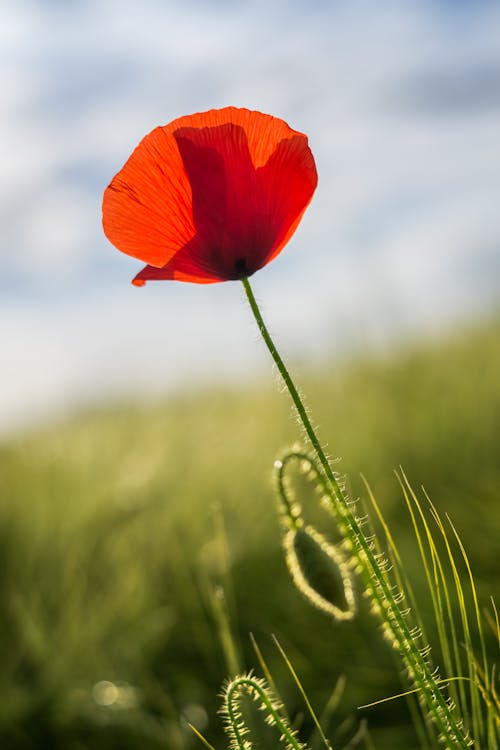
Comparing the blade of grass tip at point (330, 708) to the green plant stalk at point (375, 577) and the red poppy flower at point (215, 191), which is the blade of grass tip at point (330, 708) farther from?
the red poppy flower at point (215, 191)

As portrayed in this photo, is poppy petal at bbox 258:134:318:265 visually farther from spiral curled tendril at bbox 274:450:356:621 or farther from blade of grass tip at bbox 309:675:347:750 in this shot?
blade of grass tip at bbox 309:675:347:750

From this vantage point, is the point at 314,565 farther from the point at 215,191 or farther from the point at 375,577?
the point at 215,191

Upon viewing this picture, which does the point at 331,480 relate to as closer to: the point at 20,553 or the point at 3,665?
the point at 3,665

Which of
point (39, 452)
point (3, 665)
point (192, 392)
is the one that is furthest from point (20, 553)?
point (192, 392)

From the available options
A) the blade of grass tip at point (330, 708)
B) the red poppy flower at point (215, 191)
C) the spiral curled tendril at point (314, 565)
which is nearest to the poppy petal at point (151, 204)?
the red poppy flower at point (215, 191)

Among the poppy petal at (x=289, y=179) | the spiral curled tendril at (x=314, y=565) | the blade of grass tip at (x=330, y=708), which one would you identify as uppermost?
the poppy petal at (x=289, y=179)

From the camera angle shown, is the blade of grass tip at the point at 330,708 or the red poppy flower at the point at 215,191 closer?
the red poppy flower at the point at 215,191
